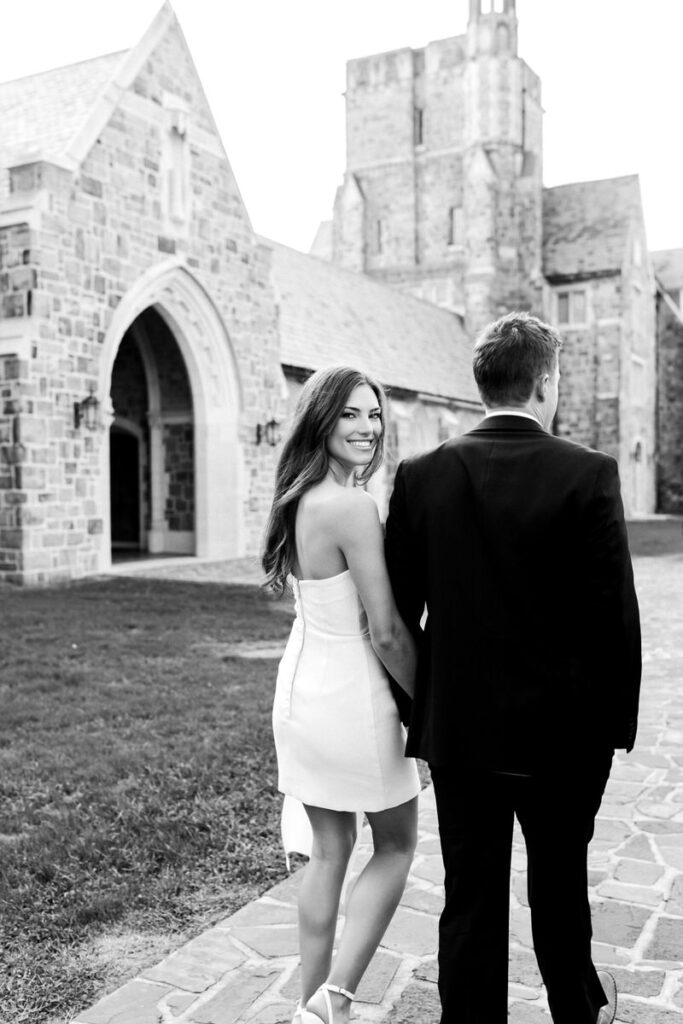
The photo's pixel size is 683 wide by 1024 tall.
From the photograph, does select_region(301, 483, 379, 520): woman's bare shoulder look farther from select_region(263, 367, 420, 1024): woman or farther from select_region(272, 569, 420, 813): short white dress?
select_region(272, 569, 420, 813): short white dress

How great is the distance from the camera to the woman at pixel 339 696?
250 cm

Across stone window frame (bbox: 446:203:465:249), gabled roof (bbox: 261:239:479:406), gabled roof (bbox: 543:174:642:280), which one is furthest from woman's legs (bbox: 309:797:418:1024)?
stone window frame (bbox: 446:203:465:249)

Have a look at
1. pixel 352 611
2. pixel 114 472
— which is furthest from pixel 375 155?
pixel 352 611

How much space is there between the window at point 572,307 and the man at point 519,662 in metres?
32.9

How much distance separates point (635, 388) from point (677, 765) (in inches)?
1221

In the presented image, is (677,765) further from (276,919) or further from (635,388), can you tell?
(635,388)

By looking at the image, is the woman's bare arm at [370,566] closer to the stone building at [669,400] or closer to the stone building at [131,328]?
the stone building at [131,328]

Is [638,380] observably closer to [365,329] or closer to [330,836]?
[365,329]

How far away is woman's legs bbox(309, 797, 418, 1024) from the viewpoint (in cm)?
249

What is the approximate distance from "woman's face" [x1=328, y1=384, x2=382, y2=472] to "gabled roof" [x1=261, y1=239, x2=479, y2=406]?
17.5 metres

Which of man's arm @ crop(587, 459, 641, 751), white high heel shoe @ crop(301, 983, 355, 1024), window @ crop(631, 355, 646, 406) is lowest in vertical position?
white high heel shoe @ crop(301, 983, 355, 1024)

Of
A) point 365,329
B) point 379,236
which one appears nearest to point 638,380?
point 379,236

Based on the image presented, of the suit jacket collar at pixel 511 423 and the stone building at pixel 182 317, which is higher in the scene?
the stone building at pixel 182 317

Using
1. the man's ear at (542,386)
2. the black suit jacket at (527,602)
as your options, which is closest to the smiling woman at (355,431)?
the black suit jacket at (527,602)
